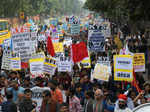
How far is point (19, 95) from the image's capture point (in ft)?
26.6

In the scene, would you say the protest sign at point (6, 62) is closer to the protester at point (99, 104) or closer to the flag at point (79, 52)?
the flag at point (79, 52)

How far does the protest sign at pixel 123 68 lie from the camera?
31.2ft

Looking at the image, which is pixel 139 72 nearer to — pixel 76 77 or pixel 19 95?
pixel 76 77

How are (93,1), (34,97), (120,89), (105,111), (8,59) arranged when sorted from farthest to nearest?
(93,1)
(8,59)
(120,89)
(34,97)
(105,111)

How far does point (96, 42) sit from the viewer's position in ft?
41.9

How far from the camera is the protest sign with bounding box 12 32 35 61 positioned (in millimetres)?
11849

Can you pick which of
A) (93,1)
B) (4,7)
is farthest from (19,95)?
(4,7)

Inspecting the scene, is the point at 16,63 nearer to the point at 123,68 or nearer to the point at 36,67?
the point at 36,67

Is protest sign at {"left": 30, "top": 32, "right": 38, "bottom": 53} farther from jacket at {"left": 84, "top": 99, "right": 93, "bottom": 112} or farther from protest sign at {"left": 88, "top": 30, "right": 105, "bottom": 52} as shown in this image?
jacket at {"left": 84, "top": 99, "right": 93, "bottom": 112}

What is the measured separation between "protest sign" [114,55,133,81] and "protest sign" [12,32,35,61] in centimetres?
340

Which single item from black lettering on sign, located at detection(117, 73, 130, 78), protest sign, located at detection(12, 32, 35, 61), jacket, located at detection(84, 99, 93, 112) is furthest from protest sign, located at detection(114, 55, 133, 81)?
protest sign, located at detection(12, 32, 35, 61)

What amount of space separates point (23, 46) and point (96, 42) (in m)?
2.68

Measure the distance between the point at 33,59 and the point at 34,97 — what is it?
11.3 feet

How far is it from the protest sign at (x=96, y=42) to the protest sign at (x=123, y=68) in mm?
2945
